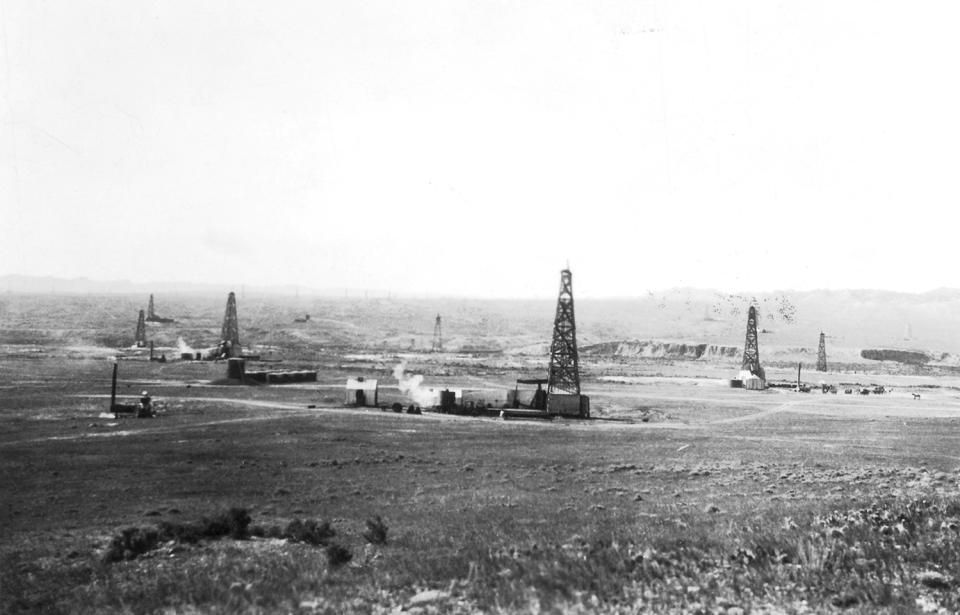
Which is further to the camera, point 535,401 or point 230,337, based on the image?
point 230,337

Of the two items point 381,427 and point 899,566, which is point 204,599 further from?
point 381,427

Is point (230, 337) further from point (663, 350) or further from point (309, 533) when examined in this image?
point (309, 533)

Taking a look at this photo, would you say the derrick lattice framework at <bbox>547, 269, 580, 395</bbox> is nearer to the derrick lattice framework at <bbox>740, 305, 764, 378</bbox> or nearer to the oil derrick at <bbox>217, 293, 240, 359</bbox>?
the derrick lattice framework at <bbox>740, 305, 764, 378</bbox>

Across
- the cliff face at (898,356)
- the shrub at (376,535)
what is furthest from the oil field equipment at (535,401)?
the cliff face at (898,356)

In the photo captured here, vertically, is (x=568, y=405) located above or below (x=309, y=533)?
below

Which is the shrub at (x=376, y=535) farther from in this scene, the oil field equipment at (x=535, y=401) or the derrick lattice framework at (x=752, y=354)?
the derrick lattice framework at (x=752, y=354)

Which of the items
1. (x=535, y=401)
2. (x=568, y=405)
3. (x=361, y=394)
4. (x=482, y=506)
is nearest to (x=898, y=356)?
(x=535, y=401)

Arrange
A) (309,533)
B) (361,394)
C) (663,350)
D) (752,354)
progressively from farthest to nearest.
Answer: (663,350) → (752,354) → (361,394) → (309,533)

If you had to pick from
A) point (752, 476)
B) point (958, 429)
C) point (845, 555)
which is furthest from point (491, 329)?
point (845, 555)
